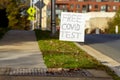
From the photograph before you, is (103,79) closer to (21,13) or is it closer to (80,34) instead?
(80,34)

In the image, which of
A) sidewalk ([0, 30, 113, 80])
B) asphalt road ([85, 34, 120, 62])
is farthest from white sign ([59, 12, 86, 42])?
asphalt road ([85, 34, 120, 62])

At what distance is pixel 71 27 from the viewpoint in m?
15.2

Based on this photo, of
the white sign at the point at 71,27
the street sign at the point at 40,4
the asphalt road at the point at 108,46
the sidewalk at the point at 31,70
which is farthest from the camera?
the street sign at the point at 40,4

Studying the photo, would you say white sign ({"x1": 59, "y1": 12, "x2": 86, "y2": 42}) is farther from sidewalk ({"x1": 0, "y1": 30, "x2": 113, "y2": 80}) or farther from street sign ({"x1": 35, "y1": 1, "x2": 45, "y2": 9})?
street sign ({"x1": 35, "y1": 1, "x2": 45, "y2": 9})

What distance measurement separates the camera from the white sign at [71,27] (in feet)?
49.3

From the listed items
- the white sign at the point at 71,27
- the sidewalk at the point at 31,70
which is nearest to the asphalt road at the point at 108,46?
the white sign at the point at 71,27

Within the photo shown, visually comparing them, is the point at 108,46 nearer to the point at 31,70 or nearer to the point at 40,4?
the point at 31,70

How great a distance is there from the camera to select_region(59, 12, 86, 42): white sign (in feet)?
49.3

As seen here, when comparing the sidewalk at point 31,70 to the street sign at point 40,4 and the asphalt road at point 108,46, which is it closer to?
the asphalt road at point 108,46

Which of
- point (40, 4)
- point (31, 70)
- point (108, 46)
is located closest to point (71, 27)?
point (31, 70)

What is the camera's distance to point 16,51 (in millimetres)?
16938

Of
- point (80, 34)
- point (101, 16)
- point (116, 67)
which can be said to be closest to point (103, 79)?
point (116, 67)

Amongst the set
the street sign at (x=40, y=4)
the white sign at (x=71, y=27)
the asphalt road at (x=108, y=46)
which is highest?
the white sign at (x=71, y=27)

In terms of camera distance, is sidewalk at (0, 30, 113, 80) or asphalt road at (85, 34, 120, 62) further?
asphalt road at (85, 34, 120, 62)
